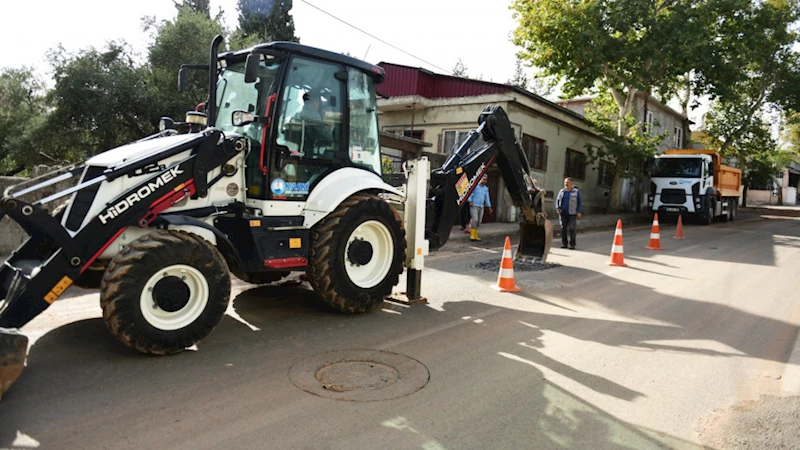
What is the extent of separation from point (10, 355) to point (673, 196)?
976 inches

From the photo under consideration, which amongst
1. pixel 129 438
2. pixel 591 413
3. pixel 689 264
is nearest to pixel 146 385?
pixel 129 438

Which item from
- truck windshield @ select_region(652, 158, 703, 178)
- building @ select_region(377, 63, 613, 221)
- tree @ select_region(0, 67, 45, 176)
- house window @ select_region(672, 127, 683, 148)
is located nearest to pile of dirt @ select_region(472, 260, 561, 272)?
building @ select_region(377, 63, 613, 221)

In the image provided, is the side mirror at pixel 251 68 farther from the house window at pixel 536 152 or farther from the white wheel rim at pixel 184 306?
the house window at pixel 536 152

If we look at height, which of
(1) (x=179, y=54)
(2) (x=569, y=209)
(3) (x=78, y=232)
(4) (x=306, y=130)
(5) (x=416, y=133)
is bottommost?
(3) (x=78, y=232)

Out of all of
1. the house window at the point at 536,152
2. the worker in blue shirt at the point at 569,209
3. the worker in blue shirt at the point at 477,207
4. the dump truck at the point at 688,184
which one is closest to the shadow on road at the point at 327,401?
the worker in blue shirt at the point at 569,209

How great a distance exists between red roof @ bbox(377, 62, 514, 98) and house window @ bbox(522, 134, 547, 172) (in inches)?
120

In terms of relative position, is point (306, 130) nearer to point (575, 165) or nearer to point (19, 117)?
point (575, 165)

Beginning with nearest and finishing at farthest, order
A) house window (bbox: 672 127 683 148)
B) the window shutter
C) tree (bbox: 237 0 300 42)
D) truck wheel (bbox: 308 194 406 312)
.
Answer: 1. truck wheel (bbox: 308 194 406 312)
2. the window shutter
3. tree (bbox: 237 0 300 42)
4. house window (bbox: 672 127 683 148)

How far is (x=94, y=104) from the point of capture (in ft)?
72.8

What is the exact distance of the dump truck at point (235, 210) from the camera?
4.30 metres

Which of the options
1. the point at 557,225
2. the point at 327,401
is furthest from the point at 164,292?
the point at 557,225

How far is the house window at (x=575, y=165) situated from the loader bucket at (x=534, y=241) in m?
16.0

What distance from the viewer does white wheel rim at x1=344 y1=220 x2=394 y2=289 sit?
20.7 feet

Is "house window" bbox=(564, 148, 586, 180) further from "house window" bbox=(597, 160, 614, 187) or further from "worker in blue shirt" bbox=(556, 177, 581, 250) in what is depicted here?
"worker in blue shirt" bbox=(556, 177, 581, 250)
